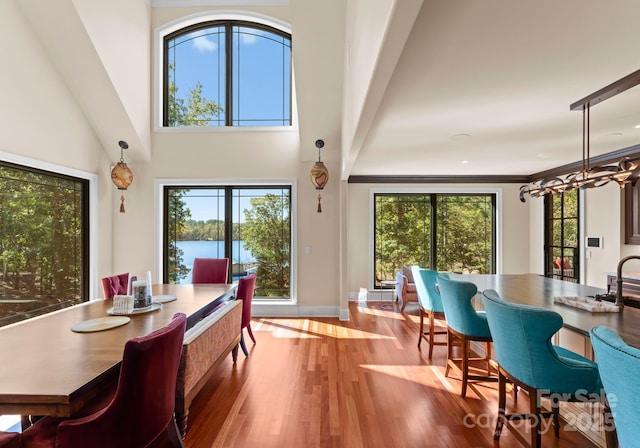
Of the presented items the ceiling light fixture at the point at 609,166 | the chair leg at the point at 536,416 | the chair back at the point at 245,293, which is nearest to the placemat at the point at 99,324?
the chair back at the point at 245,293

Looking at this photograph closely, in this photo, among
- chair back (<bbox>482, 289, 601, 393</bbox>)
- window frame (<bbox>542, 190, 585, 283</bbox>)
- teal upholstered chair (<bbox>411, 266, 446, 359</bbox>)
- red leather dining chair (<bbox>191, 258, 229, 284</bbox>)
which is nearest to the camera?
chair back (<bbox>482, 289, 601, 393</bbox>)

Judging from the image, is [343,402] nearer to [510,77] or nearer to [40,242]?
[510,77]

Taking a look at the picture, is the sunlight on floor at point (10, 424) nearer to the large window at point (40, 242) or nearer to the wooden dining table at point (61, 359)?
the wooden dining table at point (61, 359)

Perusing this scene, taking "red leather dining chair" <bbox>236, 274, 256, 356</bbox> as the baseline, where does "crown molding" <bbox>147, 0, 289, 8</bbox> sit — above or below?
above

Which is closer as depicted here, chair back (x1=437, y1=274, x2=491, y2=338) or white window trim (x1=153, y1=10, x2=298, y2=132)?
chair back (x1=437, y1=274, x2=491, y2=338)

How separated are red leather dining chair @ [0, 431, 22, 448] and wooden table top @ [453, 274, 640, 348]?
8.99 ft

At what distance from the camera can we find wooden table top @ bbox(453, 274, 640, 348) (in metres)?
1.88

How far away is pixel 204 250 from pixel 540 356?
479 centimetres

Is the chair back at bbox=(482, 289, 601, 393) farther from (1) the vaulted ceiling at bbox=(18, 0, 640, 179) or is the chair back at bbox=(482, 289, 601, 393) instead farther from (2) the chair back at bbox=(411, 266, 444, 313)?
(2) the chair back at bbox=(411, 266, 444, 313)

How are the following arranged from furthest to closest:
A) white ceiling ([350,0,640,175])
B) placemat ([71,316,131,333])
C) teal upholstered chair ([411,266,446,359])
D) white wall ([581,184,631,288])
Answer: white wall ([581,184,631,288]) < teal upholstered chair ([411,266,446,359]) < placemat ([71,316,131,333]) < white ceiling ([350,0,640,175])

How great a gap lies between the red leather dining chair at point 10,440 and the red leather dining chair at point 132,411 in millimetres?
87

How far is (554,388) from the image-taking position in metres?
1.82

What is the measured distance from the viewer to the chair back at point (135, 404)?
1.39 metres

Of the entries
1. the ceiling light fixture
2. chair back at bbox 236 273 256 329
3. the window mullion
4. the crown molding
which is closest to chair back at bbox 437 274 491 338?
the ceiling light fixture
